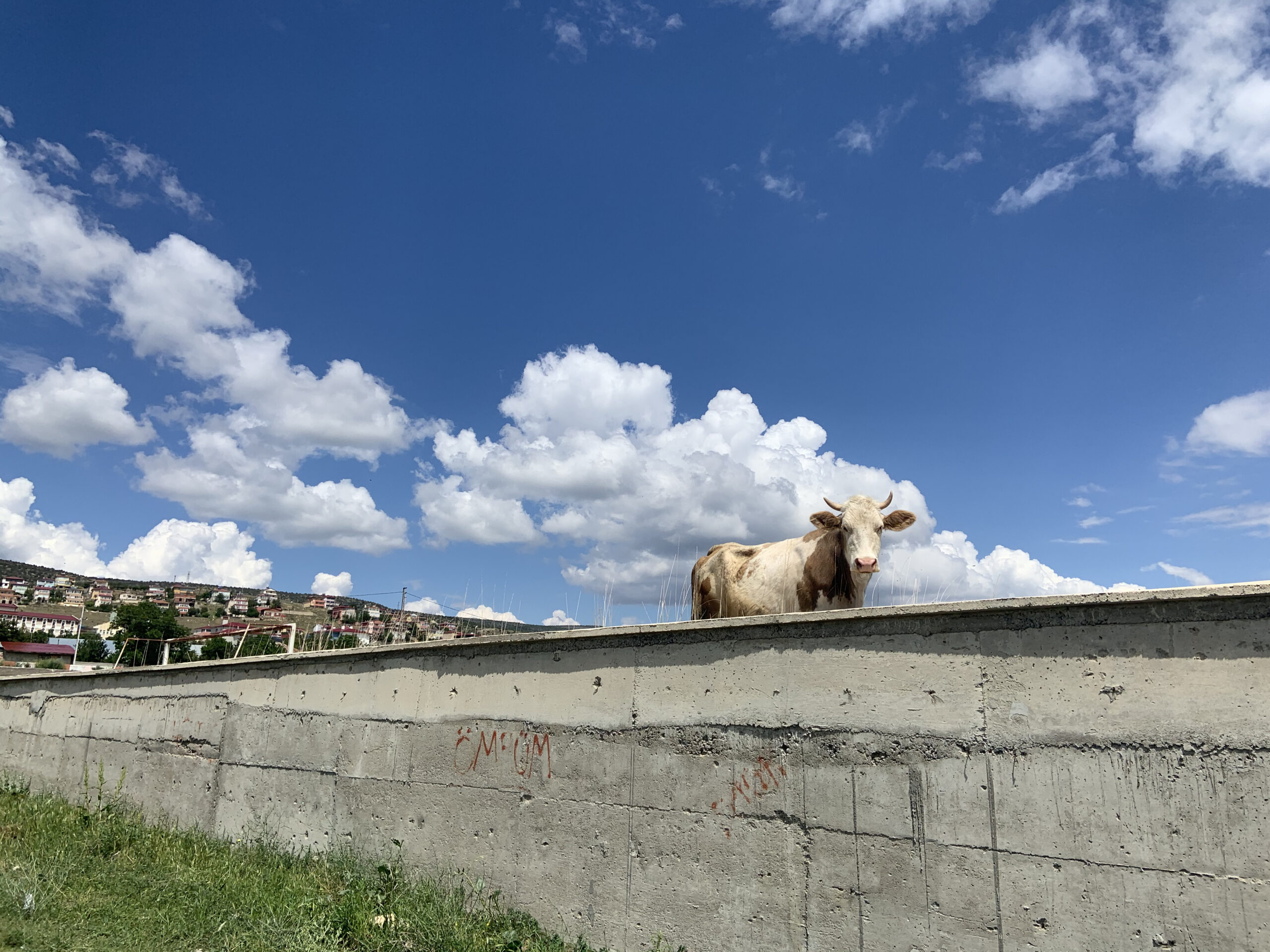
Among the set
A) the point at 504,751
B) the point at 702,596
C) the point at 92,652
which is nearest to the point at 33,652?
the point at 92,652

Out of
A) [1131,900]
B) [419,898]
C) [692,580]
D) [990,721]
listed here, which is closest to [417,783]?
[419,898]

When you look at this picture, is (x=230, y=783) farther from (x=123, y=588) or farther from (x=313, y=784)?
(x=123, y=588)

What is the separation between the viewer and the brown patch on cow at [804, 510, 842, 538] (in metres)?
7.73

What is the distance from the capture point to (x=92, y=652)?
247 ft

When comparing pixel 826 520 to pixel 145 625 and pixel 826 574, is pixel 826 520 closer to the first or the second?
pixel 826 574

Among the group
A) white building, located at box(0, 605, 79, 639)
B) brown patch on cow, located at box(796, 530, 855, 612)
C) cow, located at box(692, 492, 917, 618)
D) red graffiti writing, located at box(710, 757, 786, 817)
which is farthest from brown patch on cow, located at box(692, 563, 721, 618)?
white building, located at box(0, 605, 79, 639)

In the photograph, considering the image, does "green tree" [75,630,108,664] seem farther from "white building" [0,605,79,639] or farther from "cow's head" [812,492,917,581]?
"cow's head" [812,492,917,581]

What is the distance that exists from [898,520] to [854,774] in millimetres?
3728

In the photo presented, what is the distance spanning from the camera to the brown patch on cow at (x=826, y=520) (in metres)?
7.73

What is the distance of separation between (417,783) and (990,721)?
15.2 ft

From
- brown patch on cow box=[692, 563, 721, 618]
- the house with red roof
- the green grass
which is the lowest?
the green grass

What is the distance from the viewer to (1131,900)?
145 inches

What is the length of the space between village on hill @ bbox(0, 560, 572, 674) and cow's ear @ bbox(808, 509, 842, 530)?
337cm

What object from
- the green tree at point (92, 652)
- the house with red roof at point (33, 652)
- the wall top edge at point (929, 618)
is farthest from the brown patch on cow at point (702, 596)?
the house with red roof at point (33, 652)
